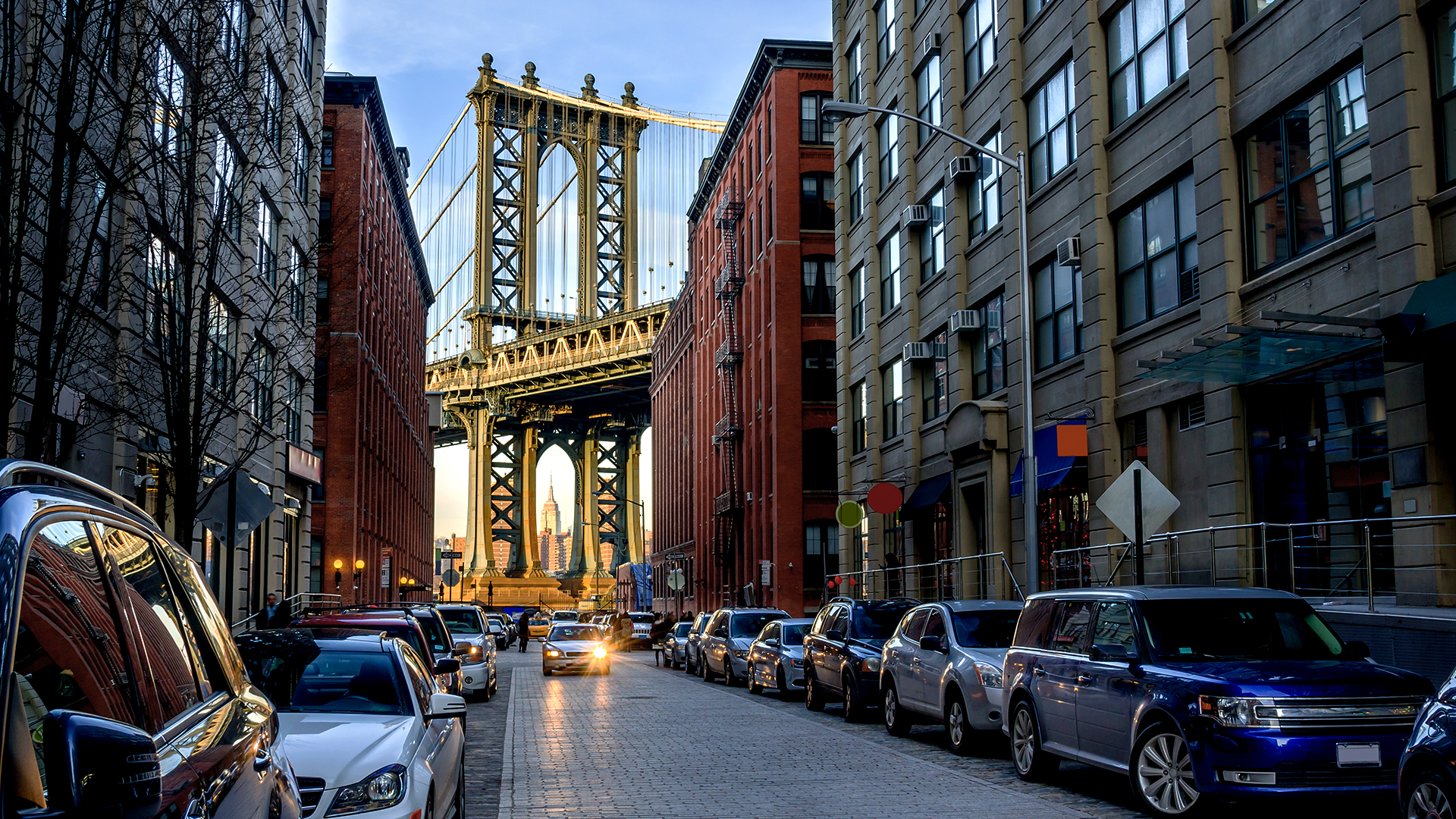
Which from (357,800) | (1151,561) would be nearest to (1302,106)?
(1151,561)

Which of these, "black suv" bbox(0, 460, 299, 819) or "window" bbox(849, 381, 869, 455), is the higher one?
"window" bbox(849, 381, 869, 455)

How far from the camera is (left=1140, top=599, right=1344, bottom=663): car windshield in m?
10.9

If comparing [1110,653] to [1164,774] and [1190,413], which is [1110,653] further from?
[1190,413]

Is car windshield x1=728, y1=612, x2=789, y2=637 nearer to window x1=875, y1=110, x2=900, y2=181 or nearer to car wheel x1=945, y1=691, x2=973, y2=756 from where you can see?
window x1=875, y1=110, x2=900, y2=181

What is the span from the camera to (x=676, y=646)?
40281 mm

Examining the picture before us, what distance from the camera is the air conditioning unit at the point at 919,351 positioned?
107 ft

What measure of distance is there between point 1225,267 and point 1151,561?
4.96 metres

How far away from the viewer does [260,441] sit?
111 feet

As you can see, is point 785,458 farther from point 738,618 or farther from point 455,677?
point 455,677

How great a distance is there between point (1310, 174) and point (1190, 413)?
4515 mm

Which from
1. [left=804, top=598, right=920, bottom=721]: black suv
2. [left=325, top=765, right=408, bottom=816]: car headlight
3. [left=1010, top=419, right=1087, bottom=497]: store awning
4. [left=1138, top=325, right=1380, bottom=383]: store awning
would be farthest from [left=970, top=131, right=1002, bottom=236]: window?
[left=325, top=765, right=408, bottom=816]: car headlight

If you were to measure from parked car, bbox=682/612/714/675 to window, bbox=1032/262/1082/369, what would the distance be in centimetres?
1201

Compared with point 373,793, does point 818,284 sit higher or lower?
higher

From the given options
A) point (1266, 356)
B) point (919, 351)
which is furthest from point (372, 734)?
point (919, 351)
